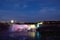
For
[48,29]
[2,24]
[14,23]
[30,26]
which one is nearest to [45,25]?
[48,29]

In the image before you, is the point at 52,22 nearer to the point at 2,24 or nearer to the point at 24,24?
the point at 24,24

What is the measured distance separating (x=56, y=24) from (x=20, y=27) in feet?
71.6

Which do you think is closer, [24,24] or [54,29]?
[54,29]

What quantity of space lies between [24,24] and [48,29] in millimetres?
17828

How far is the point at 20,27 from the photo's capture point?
102938mm

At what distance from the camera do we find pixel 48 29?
9681 centimetres

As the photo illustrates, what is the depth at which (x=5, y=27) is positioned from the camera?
328 ft

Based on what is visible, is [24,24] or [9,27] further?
[24,24]

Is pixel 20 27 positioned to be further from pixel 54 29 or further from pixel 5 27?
pixel 54 29

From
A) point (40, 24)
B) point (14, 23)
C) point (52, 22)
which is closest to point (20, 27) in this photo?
point (14, 23)

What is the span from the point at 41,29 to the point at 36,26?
9.15m

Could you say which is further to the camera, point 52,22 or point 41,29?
point 52,22

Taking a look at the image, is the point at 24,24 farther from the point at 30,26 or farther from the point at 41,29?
the point at 41,29

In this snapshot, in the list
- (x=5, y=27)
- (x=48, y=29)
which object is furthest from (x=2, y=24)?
(x=48, y=29)
